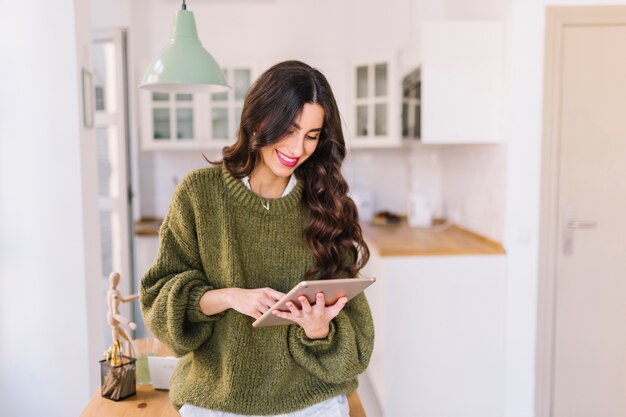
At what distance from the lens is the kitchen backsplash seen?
369 centimetres

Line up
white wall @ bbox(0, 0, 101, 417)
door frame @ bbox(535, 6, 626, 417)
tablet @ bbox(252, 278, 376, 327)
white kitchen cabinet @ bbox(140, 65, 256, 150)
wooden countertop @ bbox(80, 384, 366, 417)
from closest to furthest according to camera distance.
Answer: tablet @ bbox(252, 278, 376, 327) → wooden countertop @ bbox(80, 384, 366, 417) → white wall @ bbox(0, 0, 101, 417) → door frame @ bbox(535, 6, 626, 417) → white kitchen cabinet @ bbox(140, 65, 256, 150)

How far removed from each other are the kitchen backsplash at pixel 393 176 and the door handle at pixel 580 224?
75cm

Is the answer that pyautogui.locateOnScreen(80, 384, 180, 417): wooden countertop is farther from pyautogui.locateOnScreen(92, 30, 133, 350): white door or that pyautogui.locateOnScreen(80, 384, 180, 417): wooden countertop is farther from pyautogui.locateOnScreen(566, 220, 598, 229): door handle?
pyautogui.locateOnScreen(92, 30, 133, 350): white door

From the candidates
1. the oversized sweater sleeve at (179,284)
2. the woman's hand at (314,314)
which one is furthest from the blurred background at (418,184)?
the woman's hand at (314,314)

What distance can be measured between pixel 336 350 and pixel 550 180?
1.87 m

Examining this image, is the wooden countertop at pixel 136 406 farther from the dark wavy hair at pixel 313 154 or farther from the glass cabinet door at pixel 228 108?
the glass cabinet door at pixel 228 108

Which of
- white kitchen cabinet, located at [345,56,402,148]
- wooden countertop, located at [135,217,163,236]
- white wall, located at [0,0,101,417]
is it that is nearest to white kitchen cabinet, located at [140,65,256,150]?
wooden countertop, located at [135,217,163,236]

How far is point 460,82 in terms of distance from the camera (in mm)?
2967

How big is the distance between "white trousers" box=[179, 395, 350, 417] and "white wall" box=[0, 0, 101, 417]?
1125 millimetres

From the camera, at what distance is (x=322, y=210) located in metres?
1.37

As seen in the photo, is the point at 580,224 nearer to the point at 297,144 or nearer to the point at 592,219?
the point at 592,219

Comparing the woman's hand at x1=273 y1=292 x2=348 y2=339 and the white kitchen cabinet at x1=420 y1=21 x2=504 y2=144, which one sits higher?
the white kitchen cabinet at x1=420 y1=21 x2=504 y2=144

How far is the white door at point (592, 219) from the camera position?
269 cm

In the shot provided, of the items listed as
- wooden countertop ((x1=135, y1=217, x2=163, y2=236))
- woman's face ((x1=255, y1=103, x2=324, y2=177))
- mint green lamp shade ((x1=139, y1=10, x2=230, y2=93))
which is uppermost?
mint green lamp shade ((x1=139, y1=10, x2=230, y2=93))
